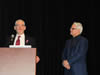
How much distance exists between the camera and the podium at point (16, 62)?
146 centimetres

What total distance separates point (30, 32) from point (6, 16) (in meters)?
0.50

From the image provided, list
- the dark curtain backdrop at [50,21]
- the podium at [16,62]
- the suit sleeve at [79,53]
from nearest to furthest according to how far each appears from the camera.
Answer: the podium at [16,62]
the suit sleeve at [79,53]
the dark curtain backdrop at [50,21]

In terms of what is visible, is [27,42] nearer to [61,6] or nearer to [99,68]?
[61,6]

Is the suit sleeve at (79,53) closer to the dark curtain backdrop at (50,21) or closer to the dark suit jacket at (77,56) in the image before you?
the dark suit jacket at (77,56)

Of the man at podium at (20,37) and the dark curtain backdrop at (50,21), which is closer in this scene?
the man at podium at (20,37)

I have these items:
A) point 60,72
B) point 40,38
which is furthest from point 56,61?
point 40,38

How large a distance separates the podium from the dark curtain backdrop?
5.98 ft

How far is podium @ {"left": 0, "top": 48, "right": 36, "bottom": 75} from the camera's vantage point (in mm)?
1464

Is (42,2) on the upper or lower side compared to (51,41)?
upper

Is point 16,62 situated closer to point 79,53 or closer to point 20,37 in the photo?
point 20,37

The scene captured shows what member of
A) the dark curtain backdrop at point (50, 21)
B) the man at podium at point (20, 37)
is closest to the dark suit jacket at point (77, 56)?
the man at podium at point (20, 37)

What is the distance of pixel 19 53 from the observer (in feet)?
4.96

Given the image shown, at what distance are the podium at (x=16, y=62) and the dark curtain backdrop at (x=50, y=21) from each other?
1823mm

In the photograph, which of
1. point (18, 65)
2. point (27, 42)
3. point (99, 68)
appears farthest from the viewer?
point (99, 68)
